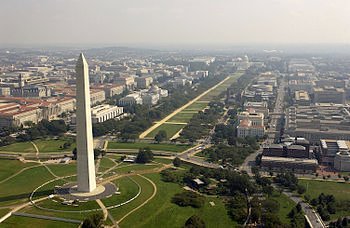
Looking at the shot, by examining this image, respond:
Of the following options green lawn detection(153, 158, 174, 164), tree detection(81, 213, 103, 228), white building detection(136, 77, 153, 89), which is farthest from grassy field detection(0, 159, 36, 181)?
white building detection(136, 77, 153, 89)

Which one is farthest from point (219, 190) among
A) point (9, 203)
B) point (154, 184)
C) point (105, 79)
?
point (105, 79)

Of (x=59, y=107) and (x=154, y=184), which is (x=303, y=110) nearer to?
(x=154, y=184)

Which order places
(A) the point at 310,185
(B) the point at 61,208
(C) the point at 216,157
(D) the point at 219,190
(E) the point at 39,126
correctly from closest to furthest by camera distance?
(B) the point at 61,208
(D) the point at 219,190
(A) the point at 310,185
(C) the point at 216,157
(E) the point at 39,126

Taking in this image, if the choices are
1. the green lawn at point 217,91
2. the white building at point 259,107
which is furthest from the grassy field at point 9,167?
the green lawn at point 217,91

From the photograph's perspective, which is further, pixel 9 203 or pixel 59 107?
pixel 59 107

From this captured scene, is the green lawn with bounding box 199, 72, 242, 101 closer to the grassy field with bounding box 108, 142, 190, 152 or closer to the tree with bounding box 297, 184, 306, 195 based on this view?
the grassy field with bounding box 108, 142, 190, 152

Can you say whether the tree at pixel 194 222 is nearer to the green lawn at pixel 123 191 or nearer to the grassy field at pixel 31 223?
the green lawn at pixel 123 191
